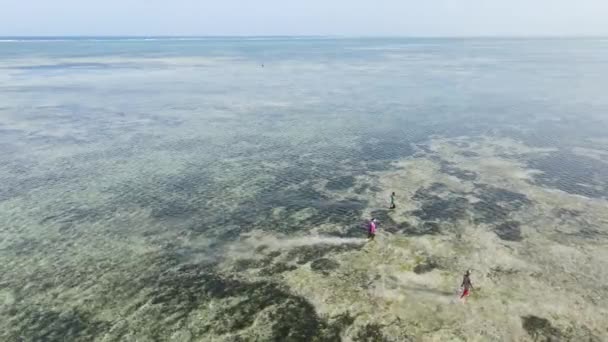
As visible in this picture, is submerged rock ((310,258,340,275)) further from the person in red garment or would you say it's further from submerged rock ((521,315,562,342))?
submerged rock ((521,315,562,342))

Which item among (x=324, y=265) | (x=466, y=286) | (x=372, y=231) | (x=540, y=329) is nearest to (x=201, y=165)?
(x=372, y=231)

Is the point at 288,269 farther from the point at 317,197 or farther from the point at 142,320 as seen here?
the point at 317,197

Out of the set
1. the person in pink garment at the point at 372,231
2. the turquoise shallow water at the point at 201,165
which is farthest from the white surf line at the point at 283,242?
the turquoise shallow water at the point at 201,165

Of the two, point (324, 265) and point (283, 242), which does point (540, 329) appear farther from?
point (283, 242)

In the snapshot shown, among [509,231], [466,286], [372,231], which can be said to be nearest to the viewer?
[466,286]

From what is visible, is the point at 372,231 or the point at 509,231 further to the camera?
the point at 509,231

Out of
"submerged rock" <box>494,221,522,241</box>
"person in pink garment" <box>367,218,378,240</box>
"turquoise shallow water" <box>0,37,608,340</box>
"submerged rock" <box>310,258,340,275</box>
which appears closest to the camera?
"submerged rock" <box>310,258,340,275</box>

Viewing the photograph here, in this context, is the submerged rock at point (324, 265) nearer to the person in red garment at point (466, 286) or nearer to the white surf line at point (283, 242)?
the white surf line at point (283, 242)

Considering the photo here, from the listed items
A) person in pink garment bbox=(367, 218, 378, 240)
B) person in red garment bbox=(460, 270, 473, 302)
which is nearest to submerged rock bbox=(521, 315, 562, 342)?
person in red garment bbox=(460, 270, 473, 302)
